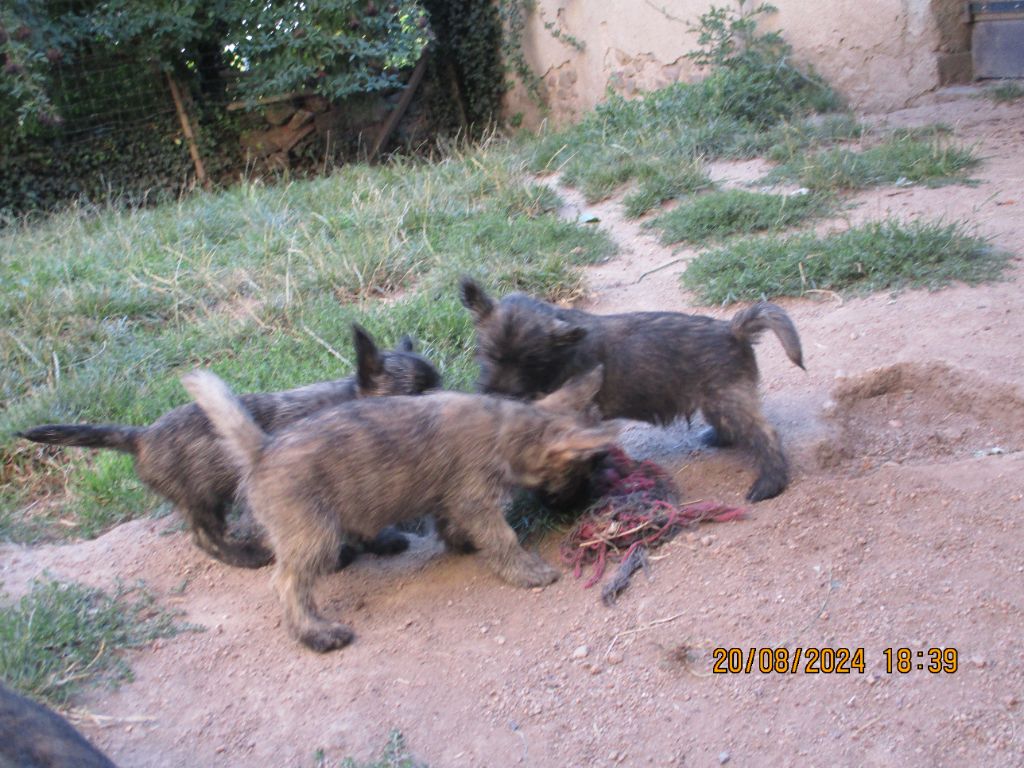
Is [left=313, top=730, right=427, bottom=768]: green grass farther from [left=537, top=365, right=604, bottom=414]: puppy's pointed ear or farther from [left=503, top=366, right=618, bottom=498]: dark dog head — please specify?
[left=537, top=365, right=604, bottom=414]: puppy's pointed ear

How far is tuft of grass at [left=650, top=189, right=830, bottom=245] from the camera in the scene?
7.38 metres

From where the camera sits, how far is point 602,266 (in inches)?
292

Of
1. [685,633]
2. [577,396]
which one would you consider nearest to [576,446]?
[577,396]

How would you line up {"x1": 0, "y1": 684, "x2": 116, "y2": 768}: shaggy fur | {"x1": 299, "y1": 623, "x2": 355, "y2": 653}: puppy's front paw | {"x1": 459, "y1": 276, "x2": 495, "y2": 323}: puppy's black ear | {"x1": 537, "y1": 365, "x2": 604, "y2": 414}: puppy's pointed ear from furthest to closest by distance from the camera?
{"x1": 459, "y1": 276, "x2": 495, "y2": 323}: puppy's black ear
{"x1": 537, "y1": 365, "x2": 604, "y2": 414}: puppy's pointed ear
{"x1": 299, "y1": 623, "x2": 355, "y2": 653}: puppy's front paw
{"x1": 0, "y1": 684, "x2": 116, "y2": 768}: shaggy fur

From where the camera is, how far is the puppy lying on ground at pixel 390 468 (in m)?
Result: 3.85

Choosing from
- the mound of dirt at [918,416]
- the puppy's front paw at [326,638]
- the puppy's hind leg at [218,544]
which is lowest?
the mound of dirt at [918,416]

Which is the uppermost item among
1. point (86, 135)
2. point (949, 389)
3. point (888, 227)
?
point (86, 135)

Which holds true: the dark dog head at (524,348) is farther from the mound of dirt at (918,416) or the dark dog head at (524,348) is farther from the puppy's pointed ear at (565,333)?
the mound of dirt at (918,416)

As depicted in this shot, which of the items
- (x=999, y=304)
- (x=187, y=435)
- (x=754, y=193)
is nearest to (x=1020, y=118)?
(x=754, y=193)

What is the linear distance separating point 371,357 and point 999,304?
12.1 feet

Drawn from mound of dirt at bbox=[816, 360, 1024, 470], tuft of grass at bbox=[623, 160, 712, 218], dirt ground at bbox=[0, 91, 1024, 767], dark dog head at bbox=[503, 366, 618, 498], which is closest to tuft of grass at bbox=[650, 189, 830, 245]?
tuft of grass at bbox=[623, 160, 712, 218]

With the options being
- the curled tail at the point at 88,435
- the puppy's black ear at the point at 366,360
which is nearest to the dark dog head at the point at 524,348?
the puppy's black ear at the point at 366,360

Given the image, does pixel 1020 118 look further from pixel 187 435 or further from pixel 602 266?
pixel 187 435

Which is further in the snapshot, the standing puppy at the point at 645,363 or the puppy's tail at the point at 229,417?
the standing puppy at the point at 645,363
